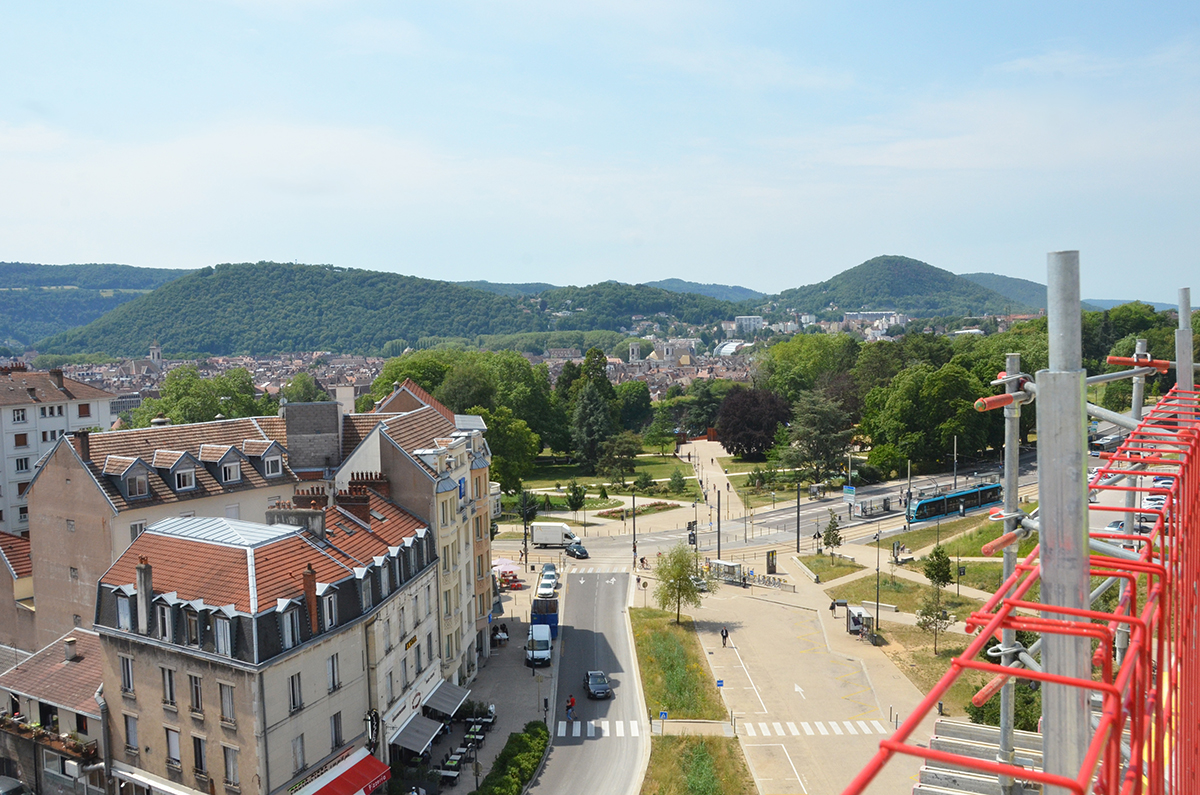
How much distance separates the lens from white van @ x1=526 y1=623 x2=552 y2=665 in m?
40.4

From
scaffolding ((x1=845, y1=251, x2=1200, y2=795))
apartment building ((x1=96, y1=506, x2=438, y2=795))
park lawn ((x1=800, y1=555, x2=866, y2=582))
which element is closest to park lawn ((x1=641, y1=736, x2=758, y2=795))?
apartment building ((x1=96, y1=506, x2=438, y2=795))

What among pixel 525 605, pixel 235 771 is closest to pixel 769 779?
pixel 235 771

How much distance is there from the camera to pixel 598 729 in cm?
3453

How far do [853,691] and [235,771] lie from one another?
83.1 ft

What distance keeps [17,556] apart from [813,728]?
33141mm

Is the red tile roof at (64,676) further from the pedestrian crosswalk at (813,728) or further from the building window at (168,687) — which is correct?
the pedestrian crosswalk at (813,728)

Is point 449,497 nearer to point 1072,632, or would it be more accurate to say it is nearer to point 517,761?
point 517,761

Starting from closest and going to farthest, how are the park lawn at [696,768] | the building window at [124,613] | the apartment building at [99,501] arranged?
the building window at [124,613] → the park lawn at [696,768] → the apartment building at [99,501]

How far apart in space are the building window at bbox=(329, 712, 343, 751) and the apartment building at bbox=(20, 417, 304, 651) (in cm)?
Result: 1218

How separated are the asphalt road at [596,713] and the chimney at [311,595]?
398 inches

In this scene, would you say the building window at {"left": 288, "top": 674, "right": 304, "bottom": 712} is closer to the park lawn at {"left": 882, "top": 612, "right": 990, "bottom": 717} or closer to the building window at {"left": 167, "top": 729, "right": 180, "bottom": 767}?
the building window at {"left": 167, "top": 729, "right": 180, "bottom": 767}

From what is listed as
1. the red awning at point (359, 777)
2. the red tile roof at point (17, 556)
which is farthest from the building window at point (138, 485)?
the red awning at point (359, 777)

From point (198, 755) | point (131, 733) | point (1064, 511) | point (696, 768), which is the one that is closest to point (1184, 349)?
point (1064, 511)

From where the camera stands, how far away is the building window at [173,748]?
84.4 ft
